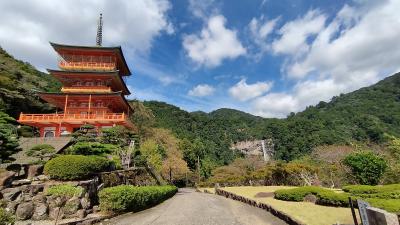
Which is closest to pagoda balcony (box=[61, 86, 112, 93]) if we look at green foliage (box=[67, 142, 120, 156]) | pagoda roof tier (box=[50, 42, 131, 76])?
pagoda roof tier (box=[50, 42, 131, 76])

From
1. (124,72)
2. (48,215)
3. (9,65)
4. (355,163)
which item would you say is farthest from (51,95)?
(355,163)

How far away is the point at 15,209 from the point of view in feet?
39.4

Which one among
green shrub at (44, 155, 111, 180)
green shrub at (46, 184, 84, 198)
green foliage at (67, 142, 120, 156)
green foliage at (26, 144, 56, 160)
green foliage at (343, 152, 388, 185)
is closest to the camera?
green shrub at (46, 184, 84, 198)

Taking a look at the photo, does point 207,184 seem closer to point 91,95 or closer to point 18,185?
point 91,95

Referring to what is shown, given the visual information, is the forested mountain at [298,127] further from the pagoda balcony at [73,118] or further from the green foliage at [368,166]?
the green foliage at [368,166]

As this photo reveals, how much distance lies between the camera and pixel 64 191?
13086mm

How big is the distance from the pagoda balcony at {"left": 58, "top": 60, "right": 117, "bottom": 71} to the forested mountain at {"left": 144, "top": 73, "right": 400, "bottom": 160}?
44.2 meters

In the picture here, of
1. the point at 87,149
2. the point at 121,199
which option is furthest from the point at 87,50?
the point at 121,199

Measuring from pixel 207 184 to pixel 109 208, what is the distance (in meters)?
37.2

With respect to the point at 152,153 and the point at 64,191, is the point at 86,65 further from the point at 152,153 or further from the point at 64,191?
the point at 64,191

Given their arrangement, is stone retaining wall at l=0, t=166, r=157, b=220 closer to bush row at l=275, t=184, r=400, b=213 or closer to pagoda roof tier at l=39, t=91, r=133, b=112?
bush row at l=275, t=184, r=400, b=213

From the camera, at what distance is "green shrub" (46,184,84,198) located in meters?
13.0

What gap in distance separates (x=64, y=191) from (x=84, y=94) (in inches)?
689

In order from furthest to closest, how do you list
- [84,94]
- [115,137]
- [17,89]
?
[17,89] < [84,94] < [115,137]
